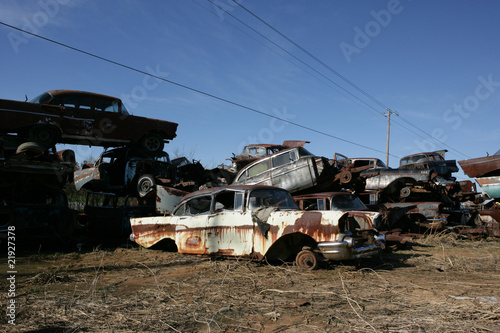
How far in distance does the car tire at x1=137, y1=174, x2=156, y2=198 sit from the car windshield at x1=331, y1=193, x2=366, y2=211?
558 cm

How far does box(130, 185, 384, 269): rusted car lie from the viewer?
212 inches

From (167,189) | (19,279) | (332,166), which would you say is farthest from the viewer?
(332,166)

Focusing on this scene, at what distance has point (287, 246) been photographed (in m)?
6.12

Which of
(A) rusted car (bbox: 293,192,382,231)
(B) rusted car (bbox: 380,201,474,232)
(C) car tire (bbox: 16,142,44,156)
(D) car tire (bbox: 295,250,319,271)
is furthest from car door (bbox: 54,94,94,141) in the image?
(B) rusted car (bbox: 380,201,474,232)

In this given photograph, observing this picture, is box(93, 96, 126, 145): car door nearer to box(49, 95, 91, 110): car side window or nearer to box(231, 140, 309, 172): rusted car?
box(49, 95, 91, 110): car side window

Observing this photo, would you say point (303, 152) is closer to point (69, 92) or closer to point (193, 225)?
point (193, 225)

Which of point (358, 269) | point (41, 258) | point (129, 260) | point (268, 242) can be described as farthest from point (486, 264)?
point (41, 258)

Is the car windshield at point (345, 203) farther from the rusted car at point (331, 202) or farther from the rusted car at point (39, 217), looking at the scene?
the rusted car at point (39, 217)

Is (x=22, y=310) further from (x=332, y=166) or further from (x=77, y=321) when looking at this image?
(x=332, y=166)

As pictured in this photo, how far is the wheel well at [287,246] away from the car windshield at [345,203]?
2.03 metres

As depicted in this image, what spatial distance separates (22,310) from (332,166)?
29.6 ft

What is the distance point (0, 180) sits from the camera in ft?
25.9

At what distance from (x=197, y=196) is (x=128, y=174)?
17.6 feet

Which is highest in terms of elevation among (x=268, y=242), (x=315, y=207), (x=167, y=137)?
(x=167, y=137)
